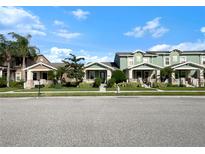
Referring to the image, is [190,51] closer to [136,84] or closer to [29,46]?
[136,84]

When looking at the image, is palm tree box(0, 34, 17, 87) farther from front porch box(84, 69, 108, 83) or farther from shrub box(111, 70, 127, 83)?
shrub box(111, 70, 127, 83)

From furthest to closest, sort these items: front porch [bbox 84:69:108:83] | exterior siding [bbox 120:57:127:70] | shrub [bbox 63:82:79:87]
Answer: front porch [bbox 84:69:108:83], exterior siding [bbox 120:57:127:70], shrub [bbox 63:82:79:87]

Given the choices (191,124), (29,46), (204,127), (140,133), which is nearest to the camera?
(140,133)

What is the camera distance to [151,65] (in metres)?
37.8

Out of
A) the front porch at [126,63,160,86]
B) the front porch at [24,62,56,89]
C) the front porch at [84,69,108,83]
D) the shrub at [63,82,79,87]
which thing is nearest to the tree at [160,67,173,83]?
the front porch at [126,63,160,86]

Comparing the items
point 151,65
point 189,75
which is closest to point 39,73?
point 151,65

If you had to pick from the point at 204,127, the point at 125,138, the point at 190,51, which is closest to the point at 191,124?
the point at 204,127

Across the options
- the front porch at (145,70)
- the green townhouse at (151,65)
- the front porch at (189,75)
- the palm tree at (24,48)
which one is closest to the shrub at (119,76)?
the front porch at (145,70)

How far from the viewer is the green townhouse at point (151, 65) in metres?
37.5

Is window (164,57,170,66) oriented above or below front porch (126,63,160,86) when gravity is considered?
above

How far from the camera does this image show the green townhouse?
37500mm

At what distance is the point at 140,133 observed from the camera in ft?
21.1

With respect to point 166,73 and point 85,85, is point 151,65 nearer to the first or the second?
point 166,73
